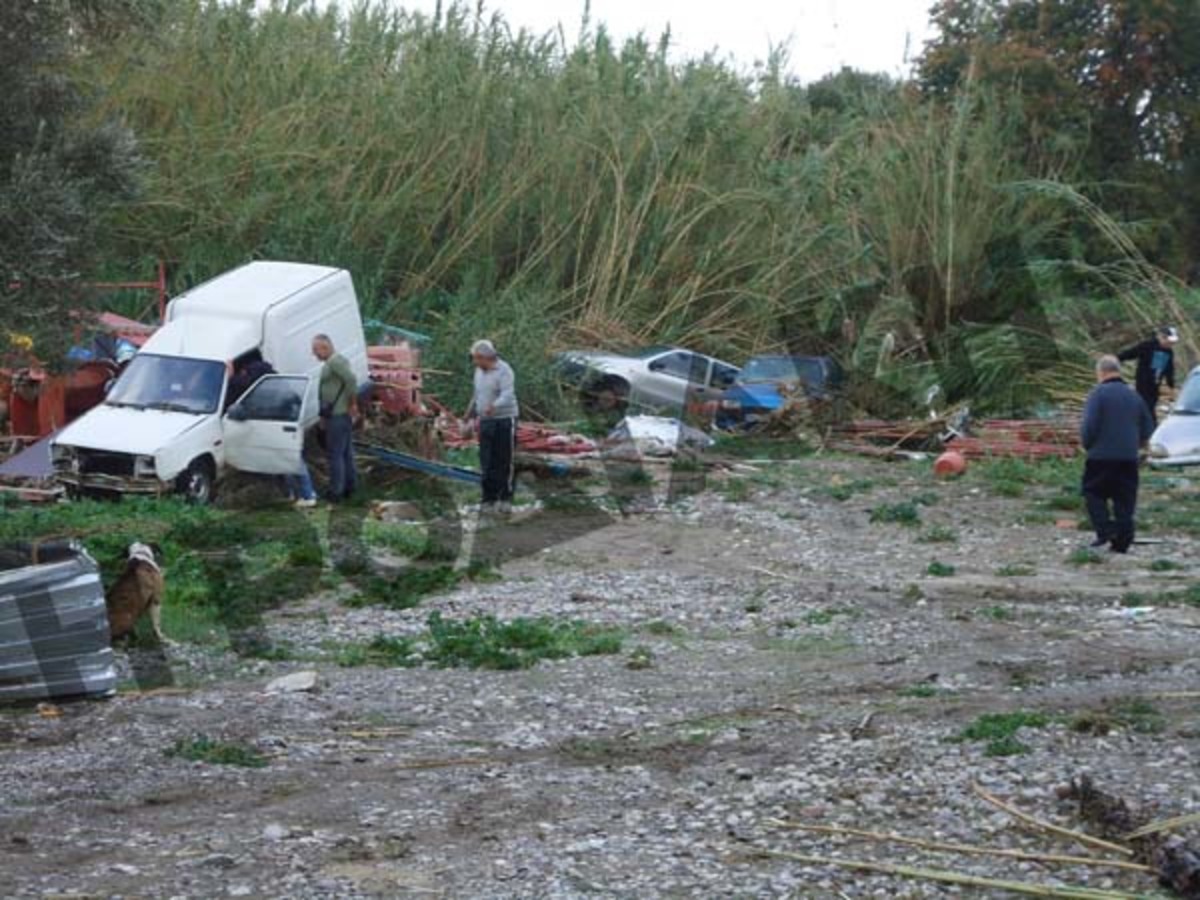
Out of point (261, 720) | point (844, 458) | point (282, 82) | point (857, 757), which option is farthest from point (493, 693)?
point (282, 82)

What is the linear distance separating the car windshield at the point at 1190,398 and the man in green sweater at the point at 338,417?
1092 centimetres

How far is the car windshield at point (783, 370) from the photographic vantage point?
29.9 m

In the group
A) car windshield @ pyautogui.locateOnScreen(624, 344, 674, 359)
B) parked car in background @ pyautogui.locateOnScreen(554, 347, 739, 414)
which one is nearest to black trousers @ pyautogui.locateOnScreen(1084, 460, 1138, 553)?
parked car in background @ pyautogui.locateOnScreen(554, 347, 739, 414)

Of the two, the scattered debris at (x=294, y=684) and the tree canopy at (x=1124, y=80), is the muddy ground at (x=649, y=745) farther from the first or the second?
the tree canopy at (x=1124, y=80)

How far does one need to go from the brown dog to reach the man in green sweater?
7.40 meters

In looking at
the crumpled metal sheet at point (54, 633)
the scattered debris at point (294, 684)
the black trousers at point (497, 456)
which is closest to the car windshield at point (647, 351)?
the black trousers at point (497, 456)

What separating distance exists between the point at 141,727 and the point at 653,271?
23.3 m

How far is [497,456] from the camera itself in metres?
20.4

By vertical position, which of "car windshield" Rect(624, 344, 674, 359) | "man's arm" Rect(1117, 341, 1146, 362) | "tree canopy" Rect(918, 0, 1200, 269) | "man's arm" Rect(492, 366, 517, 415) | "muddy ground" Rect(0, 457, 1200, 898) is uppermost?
"tree canopy" Rect(918, 0, 1200, 269)

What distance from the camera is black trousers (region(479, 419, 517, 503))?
20.1 m

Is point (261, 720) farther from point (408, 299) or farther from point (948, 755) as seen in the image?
point (408, 299)

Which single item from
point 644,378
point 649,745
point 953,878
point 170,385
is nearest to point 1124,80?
point 644,378

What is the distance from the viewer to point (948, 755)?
9969 mm

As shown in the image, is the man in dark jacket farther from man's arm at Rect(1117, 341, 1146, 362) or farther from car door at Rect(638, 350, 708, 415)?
car door at Rect(638, 350, 708, 415)
